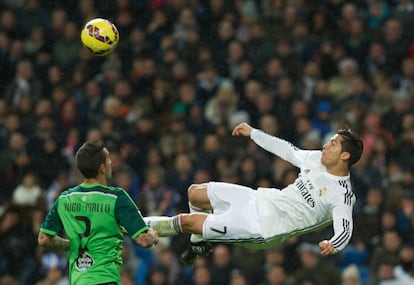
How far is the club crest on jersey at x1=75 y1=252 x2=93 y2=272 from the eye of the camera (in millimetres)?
8969

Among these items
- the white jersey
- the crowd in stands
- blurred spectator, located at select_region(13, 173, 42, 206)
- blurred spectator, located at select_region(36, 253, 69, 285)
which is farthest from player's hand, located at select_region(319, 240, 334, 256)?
blurred spectator, located at select_region(13, 173, 42, 206)

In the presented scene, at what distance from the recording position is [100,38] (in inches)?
450

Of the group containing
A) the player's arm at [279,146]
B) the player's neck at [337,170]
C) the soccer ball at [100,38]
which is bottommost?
the player's neck at [337,170]

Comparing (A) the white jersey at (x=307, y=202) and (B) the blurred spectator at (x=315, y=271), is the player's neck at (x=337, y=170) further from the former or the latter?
(B) the blurred spectator at (x=315, y=271)

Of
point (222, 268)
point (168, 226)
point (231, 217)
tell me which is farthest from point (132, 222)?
point (222, 268)

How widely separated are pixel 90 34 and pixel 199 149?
4878 mm

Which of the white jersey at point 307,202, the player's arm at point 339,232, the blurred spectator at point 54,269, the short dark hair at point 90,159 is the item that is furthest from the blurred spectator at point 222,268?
the short dark hair at point 90,159

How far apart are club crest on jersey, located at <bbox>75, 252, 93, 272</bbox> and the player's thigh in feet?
5.95

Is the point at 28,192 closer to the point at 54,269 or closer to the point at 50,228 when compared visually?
the point at 54,269

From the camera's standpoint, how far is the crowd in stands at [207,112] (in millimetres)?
14477

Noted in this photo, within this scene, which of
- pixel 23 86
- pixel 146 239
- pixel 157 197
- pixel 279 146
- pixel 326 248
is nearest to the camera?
pixel 146 239

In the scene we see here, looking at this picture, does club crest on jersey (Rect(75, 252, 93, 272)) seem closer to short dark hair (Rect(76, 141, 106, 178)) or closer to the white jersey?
short dark hair (Rect(76, 141, 106, 178))

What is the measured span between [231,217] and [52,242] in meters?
1.87

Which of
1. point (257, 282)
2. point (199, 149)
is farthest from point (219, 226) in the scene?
point (199, 149)
